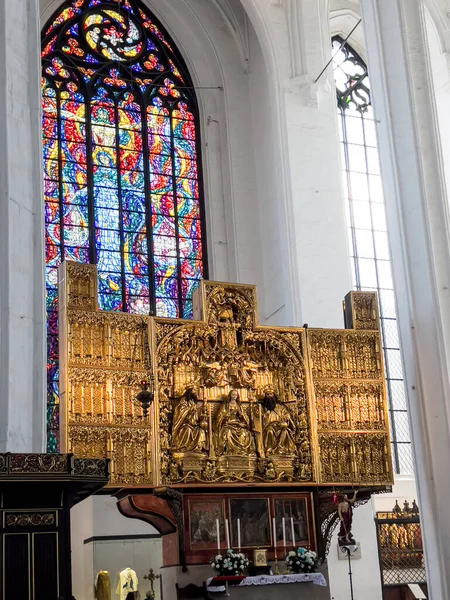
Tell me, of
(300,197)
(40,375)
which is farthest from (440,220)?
(40,375)

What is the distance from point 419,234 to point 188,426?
4.58 metres

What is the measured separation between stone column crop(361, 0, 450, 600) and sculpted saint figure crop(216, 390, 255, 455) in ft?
8.22

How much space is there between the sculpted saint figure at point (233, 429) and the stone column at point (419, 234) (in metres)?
2.51

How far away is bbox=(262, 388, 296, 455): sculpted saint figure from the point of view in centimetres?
1486

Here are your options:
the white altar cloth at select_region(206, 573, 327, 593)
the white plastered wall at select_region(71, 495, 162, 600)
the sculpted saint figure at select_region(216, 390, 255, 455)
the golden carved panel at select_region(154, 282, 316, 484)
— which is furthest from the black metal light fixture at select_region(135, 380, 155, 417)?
the white plastered wall at select_region(71, 495, 162, 600)

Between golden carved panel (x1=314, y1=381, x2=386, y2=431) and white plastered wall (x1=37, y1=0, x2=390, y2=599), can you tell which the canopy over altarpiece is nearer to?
golden carved panel (x1=314, y1=381, x2=386, y2=431)

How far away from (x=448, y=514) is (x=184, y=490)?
3779mm

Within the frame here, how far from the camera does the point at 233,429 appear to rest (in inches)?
578

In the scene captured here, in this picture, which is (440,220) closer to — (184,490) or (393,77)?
(393,77)

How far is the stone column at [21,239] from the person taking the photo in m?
10.9

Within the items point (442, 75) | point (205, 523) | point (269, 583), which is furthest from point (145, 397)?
point (442, 75)

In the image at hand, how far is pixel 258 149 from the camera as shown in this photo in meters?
20.0

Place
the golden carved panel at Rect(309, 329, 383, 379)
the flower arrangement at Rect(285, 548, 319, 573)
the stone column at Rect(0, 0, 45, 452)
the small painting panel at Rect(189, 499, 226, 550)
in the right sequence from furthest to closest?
the golden carved panel at Rect(309, 329, 383, 379), the small painting panel at Rect(189, 499, 226, 550), the flower arrangement at Rect(285, 548, 319, 573), the stone column at Rect(0, 0, 45, 452)

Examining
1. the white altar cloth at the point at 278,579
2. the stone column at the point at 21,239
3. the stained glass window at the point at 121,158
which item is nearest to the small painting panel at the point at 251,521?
the white altar cloth at the point at 278,579
